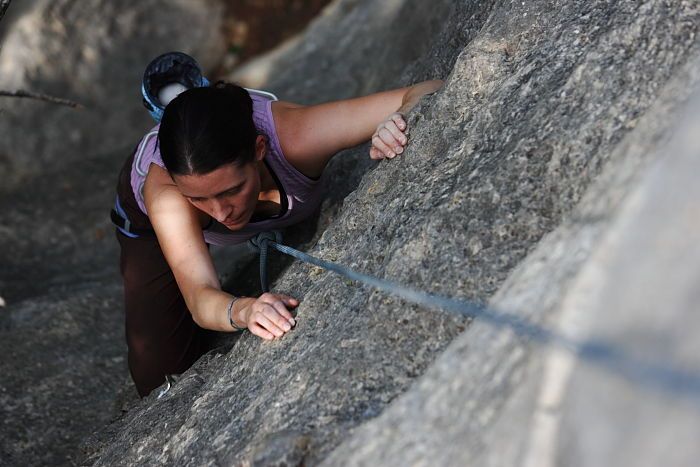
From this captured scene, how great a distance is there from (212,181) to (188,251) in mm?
316

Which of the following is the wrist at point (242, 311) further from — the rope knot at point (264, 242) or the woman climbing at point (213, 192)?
the rope knot at point (264, 242)

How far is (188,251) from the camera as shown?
118 inches

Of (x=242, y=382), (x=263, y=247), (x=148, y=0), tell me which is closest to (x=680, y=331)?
(x=242, y=382)

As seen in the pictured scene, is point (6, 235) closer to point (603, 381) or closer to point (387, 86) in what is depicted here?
point (387, 86)

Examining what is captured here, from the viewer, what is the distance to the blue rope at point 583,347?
119 cm

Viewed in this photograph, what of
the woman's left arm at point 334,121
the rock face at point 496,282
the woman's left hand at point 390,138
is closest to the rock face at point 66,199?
the rock face at point 496,282

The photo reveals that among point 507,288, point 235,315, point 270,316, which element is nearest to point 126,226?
point 235,315

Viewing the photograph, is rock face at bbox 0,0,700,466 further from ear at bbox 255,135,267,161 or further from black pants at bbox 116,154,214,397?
black pants at bbox 116,154,214,397

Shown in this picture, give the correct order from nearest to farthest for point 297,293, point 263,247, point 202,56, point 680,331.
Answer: point 680,331 → point 297,293 → point 263,247 → point 202,56

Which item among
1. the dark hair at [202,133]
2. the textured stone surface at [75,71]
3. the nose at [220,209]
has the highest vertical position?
the textured stone surface at [75,71]

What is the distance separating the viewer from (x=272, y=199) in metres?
3.35

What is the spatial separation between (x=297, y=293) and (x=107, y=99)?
388 cm

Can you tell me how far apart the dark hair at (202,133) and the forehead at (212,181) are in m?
0.02

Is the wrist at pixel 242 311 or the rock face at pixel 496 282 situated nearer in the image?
the rock face at pixel 496 282
